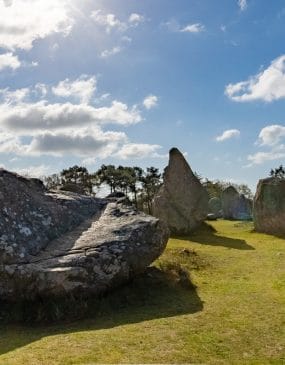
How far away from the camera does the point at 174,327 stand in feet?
30.9

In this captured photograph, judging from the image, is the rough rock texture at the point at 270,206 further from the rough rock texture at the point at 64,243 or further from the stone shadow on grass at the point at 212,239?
the rough rock texture at the point at 64,243

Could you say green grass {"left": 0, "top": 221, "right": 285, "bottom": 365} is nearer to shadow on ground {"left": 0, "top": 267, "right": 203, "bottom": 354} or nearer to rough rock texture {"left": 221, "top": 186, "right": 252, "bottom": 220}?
shadow on ground {"left": 0, "top": 267, "right": 203, "bottom": 354}

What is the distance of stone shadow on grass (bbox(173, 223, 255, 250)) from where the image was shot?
73.4 feet

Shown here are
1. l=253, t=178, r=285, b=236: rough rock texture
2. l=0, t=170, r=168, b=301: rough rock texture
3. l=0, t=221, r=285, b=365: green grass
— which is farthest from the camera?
l=253, t=178, r=285, b=236: rough rock texture

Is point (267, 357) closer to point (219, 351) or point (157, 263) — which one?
point (219, 351)

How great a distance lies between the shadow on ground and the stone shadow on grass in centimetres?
969

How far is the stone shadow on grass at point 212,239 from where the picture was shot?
880 inches

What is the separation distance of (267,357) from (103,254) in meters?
4.67

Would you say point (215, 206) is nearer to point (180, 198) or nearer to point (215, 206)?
point (215, 206)

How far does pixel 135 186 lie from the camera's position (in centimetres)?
7544

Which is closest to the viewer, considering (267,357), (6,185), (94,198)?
(267,357)

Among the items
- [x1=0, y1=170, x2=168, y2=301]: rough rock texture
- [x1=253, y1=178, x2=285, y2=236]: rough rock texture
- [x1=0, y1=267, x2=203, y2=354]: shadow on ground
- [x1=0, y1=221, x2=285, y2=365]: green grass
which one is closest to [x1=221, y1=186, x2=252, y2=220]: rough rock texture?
[x1=253, y1=178, x2=285, y2=236]: rough rock texture

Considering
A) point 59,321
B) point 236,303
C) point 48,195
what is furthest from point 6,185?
point 236,303

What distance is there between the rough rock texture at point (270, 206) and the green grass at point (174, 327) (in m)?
12.0
